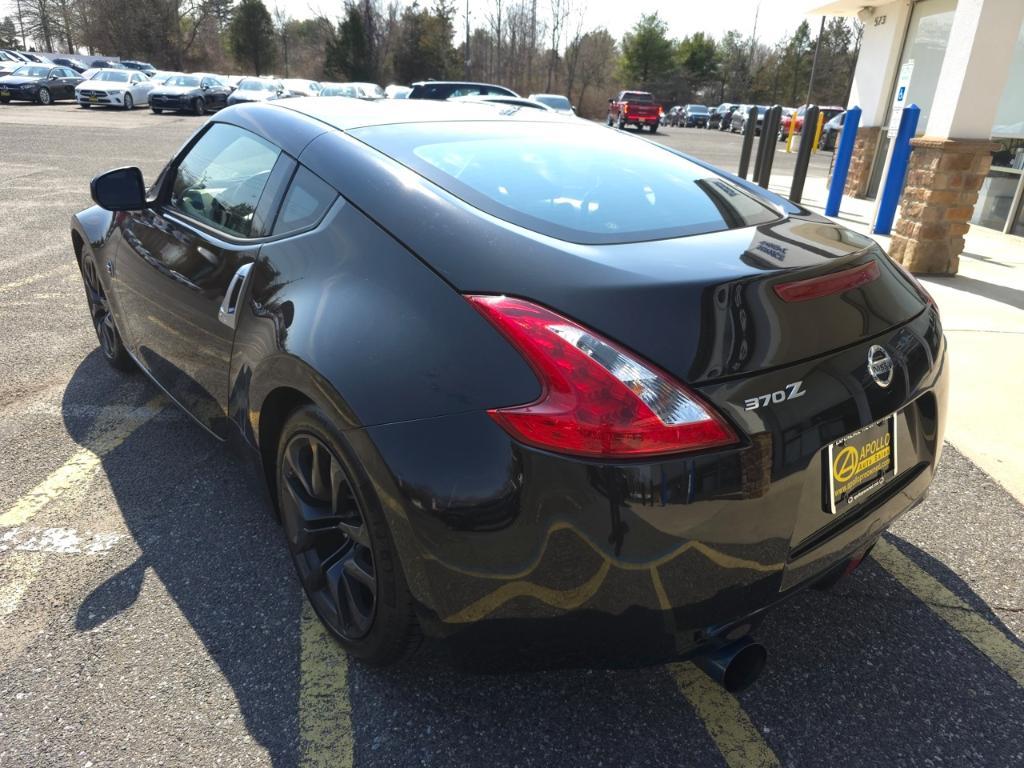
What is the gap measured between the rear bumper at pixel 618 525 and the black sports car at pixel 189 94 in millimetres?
32742

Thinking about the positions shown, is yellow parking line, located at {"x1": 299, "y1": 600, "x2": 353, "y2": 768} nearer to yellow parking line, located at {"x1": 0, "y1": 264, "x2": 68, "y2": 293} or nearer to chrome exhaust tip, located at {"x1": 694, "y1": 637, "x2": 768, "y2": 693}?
chrome exhaust tip, located at {"x1": 694, "y1": 637, "x2": 768, "y2": 693}

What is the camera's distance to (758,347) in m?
1.61

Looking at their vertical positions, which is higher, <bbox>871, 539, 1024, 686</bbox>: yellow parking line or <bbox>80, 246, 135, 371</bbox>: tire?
<bbox>80, 246, 135, 371</bbox>: tire

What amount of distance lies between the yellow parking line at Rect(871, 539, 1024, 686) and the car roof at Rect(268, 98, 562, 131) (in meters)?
2.14

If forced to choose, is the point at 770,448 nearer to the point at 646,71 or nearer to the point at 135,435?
the point at 135,435

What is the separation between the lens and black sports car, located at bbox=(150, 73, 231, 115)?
29.4m

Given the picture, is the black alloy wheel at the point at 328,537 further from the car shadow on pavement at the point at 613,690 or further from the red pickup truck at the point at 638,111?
the red pickup truck at the point at 638,111

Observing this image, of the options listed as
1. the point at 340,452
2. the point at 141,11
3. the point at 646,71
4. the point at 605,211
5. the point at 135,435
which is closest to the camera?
the point at 340,452

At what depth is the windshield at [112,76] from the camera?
31.0 meters

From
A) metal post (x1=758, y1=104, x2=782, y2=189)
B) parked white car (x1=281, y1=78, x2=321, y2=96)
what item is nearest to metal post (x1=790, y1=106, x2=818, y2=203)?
metal post (x1=758, y1=104, x2=782, y2=189)

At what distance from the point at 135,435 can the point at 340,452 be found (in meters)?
2.17

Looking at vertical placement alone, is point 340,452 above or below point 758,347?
below

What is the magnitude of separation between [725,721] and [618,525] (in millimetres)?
872

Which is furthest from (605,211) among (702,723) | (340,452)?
(702,723)
